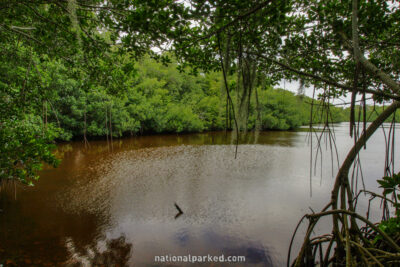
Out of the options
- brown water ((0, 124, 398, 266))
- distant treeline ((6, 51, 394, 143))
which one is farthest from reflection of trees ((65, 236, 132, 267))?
distant treeline ((6, 51, 394, 143))

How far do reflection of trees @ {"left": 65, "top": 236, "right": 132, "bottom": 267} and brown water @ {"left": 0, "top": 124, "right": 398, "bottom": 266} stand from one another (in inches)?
0.9

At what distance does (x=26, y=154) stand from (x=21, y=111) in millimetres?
1200

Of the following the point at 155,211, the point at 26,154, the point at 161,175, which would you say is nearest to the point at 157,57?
the point at 26,154

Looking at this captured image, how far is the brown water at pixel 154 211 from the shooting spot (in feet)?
16.5

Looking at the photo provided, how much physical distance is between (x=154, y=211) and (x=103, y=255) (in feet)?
8.11

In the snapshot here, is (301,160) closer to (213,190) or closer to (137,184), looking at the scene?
(213,190)

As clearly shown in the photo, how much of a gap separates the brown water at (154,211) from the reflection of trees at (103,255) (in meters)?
0.02

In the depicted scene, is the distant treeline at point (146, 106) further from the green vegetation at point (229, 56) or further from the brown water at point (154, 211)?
the brown water at point (154, 211)

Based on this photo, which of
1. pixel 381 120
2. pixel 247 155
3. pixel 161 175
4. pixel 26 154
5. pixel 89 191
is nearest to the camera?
pixel 381 120

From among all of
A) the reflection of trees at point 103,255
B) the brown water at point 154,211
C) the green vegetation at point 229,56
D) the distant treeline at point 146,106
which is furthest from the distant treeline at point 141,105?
the reflection of trees at point 103,255

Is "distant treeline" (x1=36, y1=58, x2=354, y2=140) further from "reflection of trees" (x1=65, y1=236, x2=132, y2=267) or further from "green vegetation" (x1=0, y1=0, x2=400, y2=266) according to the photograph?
"reflection of trees" (x1=65, y1=236, x2=132, y2=267)

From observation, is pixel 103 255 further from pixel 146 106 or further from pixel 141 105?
pixel 146 106

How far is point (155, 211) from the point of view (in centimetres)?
718

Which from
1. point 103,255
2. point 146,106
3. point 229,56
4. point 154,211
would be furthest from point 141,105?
point 229,56
